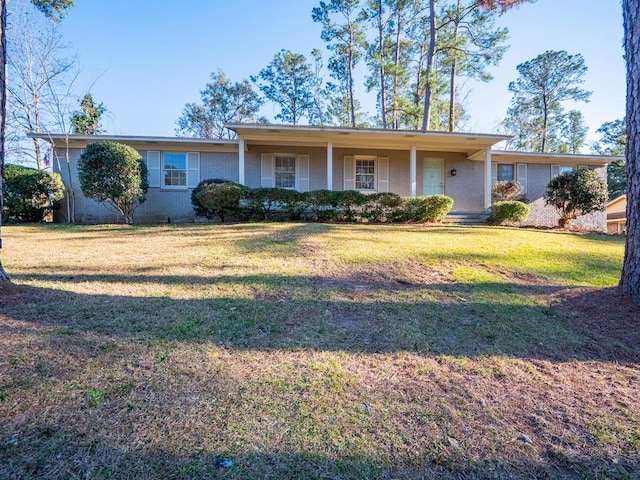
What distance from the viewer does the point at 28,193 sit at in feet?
34.4

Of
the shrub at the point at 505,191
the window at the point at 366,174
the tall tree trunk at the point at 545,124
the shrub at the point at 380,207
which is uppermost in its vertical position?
the tall tree trunk at the point at 545,124

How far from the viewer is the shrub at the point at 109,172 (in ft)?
32.0

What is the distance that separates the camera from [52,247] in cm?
588

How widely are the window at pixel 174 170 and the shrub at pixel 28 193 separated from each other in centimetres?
342

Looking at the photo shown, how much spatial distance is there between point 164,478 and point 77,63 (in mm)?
17669

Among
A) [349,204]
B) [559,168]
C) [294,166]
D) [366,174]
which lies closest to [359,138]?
[366,174]

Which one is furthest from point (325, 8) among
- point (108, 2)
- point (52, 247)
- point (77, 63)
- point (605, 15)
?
point (52, 247)

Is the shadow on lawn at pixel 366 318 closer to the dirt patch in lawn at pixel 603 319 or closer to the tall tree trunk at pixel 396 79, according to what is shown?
the dirt patch in lawn at pixel 603 319

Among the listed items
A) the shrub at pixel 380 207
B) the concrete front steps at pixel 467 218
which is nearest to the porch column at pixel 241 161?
the shrub at pixel 380 207

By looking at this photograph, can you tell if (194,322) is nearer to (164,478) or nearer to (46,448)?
(46,448)

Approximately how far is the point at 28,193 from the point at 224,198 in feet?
21.5

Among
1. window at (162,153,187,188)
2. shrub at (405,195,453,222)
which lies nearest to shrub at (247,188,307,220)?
shrub at (405,195,453,222)

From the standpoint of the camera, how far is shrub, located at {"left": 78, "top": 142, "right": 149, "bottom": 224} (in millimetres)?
9750

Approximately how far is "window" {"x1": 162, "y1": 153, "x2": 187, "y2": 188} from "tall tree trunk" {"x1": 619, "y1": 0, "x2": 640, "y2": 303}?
12.8 meters
